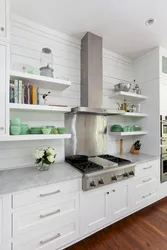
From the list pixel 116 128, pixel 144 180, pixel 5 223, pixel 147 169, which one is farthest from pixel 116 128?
pixel 5 223

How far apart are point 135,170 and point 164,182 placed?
38.1 inches

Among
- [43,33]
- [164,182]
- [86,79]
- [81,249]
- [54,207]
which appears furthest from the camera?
[164,182]

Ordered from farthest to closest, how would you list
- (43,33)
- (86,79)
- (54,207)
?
(86,79)
(43,33)
(54,207)

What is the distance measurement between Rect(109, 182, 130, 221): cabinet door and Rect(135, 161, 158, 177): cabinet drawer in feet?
1.10

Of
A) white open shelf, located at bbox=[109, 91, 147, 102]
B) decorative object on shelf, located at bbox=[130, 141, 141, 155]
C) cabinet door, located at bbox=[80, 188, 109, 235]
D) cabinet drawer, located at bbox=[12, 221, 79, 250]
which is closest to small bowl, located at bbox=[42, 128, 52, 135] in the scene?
cabinet door, located at bbox=[80, 188, 109, 235]

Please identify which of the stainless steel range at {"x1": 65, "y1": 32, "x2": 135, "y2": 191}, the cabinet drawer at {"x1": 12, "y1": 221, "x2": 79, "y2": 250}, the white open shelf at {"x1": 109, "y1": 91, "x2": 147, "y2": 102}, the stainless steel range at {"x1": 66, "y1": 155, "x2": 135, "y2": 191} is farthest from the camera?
the white open shelf at {"x1": 109, "y1": 91, "x2": 147, "y2": 102}

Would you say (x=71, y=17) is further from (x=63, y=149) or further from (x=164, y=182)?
(x=164, y=182)

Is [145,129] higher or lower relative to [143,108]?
lower

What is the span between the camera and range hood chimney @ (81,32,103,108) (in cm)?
208

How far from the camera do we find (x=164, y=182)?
253 cm

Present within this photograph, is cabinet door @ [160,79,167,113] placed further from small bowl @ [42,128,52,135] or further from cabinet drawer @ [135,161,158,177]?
small bowl @ [42,128,52,135]

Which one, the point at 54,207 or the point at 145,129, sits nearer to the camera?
the point at 54,207

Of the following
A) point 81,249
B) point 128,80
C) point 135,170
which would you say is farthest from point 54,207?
point 128,80

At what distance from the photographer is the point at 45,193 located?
52.9 inches
